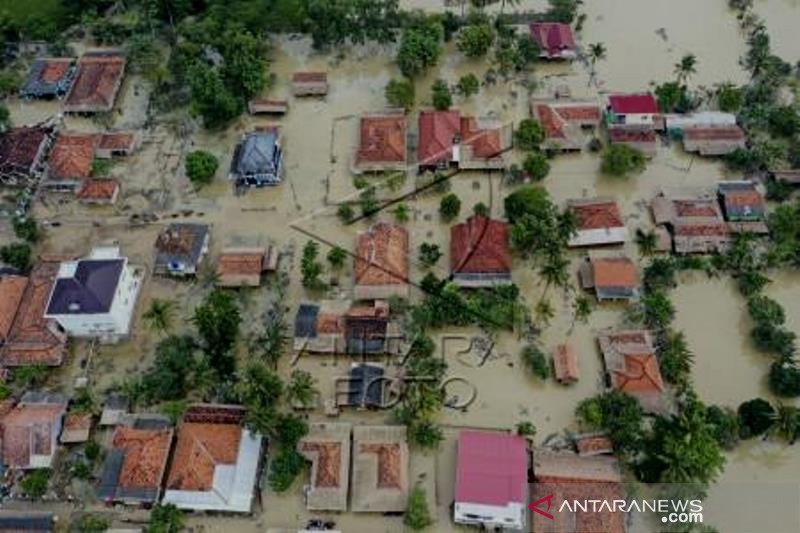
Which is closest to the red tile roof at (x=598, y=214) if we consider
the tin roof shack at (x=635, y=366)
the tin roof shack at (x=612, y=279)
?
the tin roof shack at (x=612, y=279)

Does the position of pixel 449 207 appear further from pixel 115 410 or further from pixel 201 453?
pixel 115 410

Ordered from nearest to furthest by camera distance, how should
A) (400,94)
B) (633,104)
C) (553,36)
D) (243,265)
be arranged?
(243,265)
(633,104)
(400,94)
(553,36)

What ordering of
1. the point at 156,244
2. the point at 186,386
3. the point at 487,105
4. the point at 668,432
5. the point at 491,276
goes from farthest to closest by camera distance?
the point at 487,105
the point at 156,244
the point at 491,276
the point at 186,386
the point at 668,432

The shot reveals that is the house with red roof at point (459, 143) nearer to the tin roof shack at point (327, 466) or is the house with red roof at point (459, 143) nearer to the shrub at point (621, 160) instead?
the shrub at point (621, 160)

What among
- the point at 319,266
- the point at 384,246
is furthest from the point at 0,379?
the point at 384,246

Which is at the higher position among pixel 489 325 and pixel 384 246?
pixel 384 246

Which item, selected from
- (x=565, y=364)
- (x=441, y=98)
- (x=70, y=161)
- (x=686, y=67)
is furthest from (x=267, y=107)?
(x=686, y=67)

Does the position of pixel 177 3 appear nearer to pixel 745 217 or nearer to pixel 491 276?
pixel 491 276
